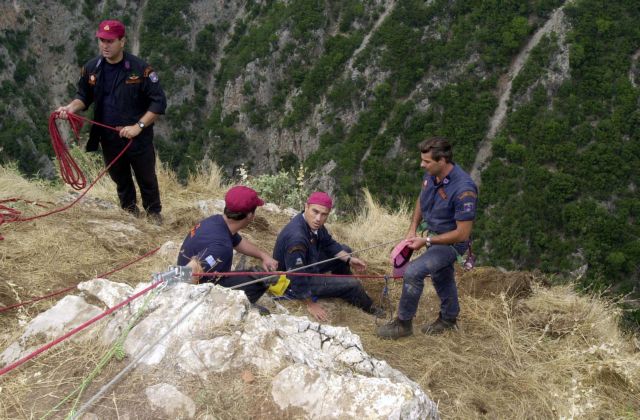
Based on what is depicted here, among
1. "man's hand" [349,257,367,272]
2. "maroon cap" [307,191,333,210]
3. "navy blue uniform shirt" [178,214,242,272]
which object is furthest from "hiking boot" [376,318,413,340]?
"navy blue uniform shirt" [178,214,242,272]

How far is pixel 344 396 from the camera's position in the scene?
7.32 ft

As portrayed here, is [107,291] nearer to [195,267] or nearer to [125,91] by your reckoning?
[195,267]

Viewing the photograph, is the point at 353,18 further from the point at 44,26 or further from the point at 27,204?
the point at 27,204

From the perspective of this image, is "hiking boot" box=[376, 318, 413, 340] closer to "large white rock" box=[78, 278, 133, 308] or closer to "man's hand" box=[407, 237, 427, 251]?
"man's hand" box=[407, 237, 427, 251]

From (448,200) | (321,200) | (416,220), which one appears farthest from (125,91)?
(448,200)

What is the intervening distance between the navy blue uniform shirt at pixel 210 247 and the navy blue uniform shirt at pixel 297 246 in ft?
2.09

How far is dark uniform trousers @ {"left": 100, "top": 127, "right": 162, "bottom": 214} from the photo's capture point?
5.38 m

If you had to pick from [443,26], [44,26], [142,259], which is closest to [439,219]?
[142,259]

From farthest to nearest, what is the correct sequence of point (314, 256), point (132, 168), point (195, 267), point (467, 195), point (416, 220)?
point (132, 168) < point (314, 256) < point (416, 220) < point (467, 195) < point (195, 267)

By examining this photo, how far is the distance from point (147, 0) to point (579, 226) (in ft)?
208

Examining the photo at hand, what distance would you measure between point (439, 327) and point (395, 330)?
39cm

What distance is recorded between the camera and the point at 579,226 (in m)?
50.8

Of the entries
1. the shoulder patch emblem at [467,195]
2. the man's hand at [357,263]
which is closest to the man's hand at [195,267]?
the man's hand at [357,263]

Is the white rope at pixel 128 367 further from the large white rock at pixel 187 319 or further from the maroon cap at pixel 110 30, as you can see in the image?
Answer: the maroon cap at pixel 110 30
